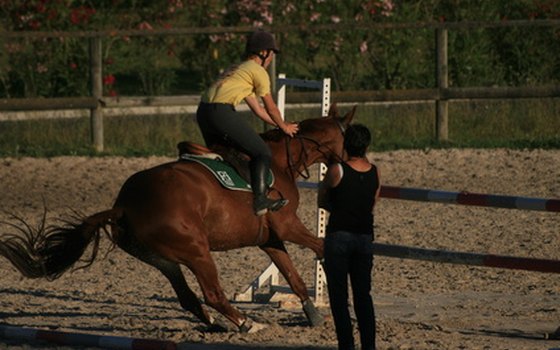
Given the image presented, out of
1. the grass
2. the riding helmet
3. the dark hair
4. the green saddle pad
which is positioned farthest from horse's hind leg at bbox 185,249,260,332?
the grass

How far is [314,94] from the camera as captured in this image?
1834cm

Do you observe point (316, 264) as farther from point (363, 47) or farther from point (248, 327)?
point (363, 47)

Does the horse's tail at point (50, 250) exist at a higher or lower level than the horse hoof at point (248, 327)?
higher

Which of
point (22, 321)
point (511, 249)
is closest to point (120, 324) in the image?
point (22, 321)

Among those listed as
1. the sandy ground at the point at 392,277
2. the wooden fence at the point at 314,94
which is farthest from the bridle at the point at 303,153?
the wooden fence at the point at 314,94

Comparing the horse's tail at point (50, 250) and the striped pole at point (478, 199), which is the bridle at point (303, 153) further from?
the horse's tail at point (50, 250)

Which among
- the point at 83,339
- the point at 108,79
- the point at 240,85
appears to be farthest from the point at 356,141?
the point at 108,79

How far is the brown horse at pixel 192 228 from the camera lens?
915cm

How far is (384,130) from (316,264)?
8744 mm

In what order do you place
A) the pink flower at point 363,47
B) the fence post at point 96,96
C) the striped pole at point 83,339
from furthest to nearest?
the pink flower at point 363,47 < the fence post at point 96,96 < the striped pole at point 83,339

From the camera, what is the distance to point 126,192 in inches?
365

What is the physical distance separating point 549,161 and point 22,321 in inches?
329

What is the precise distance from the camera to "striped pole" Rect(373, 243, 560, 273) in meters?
8.70

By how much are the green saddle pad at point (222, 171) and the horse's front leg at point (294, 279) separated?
0.57 m
